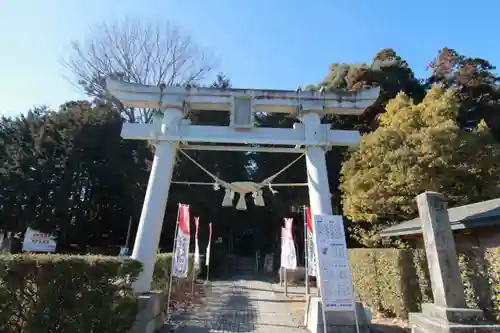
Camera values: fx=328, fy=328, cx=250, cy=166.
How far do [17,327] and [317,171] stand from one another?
4.90 m

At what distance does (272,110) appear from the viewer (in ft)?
22.4

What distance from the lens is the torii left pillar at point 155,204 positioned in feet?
18.1

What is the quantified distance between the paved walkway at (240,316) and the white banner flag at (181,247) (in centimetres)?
97

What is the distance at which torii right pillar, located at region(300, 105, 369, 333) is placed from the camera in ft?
16.8

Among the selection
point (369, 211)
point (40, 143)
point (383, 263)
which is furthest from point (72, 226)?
point (383, 263)

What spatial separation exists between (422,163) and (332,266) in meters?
6.98

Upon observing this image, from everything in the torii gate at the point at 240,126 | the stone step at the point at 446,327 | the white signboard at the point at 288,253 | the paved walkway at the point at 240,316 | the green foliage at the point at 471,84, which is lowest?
the paved walkway at the point at 240,316

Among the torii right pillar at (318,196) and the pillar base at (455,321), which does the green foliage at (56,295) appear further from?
the pillar base at (455,321)

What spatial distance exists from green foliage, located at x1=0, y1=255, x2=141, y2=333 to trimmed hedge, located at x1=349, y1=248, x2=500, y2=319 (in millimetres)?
4916

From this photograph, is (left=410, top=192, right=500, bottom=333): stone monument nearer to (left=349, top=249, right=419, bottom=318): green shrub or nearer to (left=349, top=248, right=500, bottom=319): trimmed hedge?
(left=349, top=248, right=500, bottom=319): trimmed hedge

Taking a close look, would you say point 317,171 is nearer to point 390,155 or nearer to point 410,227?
point 410,227

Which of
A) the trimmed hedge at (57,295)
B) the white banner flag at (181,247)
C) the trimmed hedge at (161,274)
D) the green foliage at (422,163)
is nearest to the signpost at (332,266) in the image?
the trimmed hedge at (57,295)

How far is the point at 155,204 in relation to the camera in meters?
5.88

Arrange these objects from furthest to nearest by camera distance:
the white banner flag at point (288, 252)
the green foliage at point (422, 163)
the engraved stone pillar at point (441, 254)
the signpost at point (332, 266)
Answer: the white banner flag at point (288, 252)
the green foliage at point (422, 163)
the signpost at point (332, 266)
the engraved stone pillar at point (441, 254)
